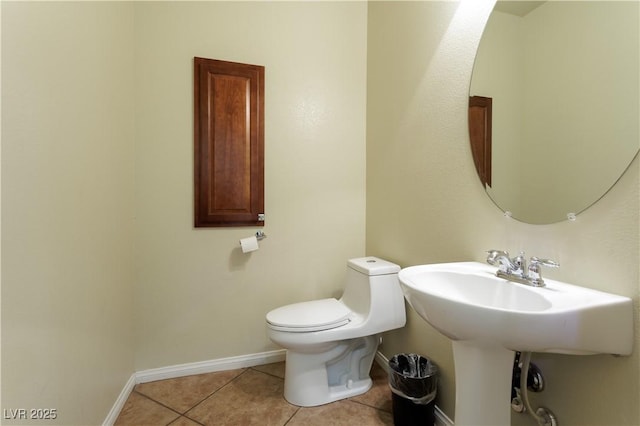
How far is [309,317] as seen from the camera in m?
1.52

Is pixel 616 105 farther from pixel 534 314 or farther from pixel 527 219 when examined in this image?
pixel 534 314

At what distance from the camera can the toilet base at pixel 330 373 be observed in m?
1.52

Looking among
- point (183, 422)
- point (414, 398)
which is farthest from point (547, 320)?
point (183, 422)

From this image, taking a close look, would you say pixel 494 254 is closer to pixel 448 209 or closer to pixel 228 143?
pixel 448 209

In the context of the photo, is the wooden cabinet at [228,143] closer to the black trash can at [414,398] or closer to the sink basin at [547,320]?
the black trash can at [414,398]

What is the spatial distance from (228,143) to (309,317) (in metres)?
1.14

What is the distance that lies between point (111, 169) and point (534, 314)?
1708mm

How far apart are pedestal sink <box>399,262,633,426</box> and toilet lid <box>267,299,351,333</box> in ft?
1.98

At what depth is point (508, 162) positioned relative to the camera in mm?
1094

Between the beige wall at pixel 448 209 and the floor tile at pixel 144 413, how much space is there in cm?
128

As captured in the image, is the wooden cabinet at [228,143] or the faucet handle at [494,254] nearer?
the faucet handle at [494,254]

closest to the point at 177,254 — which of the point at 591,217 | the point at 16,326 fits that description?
the point at 16,326

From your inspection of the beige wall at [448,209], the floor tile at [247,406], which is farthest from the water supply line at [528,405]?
the floor tile at [247,406]

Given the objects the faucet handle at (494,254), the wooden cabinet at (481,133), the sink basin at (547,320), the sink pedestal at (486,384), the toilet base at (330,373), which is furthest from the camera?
the toilet base at (330,373)
